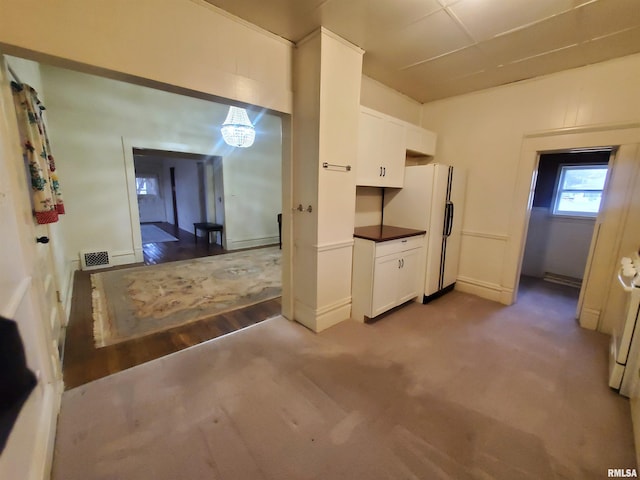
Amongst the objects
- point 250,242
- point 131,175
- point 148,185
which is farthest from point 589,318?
point 148,185

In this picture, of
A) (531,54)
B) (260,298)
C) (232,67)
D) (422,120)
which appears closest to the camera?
(232,67)

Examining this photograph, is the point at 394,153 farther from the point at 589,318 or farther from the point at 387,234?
the point at 589,318

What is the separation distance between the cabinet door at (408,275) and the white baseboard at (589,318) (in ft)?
5.25

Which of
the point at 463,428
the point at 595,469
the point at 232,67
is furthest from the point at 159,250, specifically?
the point at 595,469

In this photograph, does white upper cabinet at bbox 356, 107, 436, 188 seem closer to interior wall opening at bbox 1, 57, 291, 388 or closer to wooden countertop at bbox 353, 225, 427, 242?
wooden countertop at bbox 353, 225, 427, 242

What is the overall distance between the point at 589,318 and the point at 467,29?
298 cm

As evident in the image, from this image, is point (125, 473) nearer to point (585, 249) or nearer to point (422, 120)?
point (422, 120)

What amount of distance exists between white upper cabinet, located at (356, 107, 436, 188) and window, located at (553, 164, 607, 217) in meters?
2.68

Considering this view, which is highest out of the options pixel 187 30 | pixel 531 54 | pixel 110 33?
pixel 531 54

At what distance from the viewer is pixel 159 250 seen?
5504mm

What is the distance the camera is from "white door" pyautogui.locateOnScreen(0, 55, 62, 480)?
1.01 m

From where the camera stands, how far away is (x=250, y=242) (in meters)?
6.02

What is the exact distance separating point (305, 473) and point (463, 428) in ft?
3.05

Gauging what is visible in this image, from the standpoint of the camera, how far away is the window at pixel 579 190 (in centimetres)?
394
